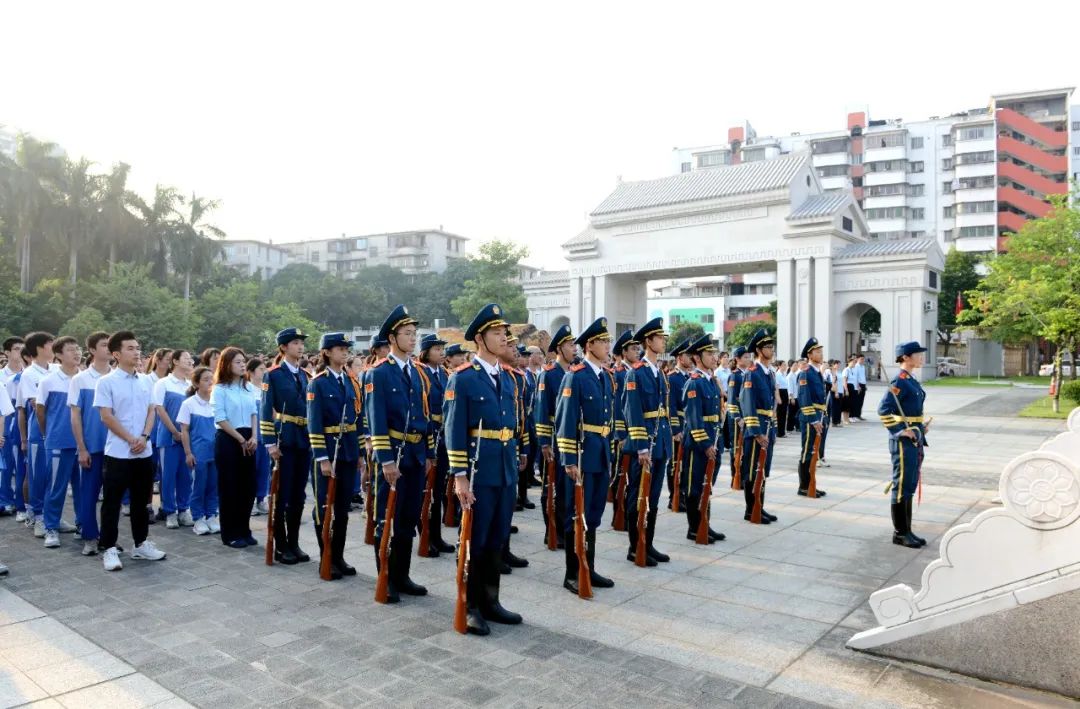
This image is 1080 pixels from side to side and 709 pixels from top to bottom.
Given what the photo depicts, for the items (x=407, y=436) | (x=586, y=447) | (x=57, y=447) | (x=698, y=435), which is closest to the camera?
(x=407, y=436)

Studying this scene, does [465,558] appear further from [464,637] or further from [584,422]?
[584,422]

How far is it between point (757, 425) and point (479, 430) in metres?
4.04

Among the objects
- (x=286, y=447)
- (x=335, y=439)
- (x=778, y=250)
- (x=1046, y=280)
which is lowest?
(x=286, y=447)

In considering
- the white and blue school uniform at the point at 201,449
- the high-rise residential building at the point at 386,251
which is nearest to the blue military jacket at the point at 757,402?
the white and blue school uniform at the point at 201,449

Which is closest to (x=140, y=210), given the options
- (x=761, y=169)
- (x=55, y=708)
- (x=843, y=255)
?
(x=761, y=169)

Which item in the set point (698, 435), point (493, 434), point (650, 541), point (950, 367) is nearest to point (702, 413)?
point (698, 435)

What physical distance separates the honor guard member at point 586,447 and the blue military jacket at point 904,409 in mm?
2765

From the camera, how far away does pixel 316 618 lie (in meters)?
4.85

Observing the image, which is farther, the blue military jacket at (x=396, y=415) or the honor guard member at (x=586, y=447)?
the honor guard member at (x=586, y=447)

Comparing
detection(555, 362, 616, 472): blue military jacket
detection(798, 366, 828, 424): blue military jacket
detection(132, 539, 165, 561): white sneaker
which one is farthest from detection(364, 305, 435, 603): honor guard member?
detection(798, 366, 828, 424): blue military jacket

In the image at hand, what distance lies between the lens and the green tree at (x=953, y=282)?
49.9 m

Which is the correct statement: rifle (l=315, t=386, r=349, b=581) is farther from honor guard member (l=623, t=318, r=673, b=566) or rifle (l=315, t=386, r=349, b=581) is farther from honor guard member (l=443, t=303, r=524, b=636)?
honor guard member (l=623, t=318, r=673, b=566)

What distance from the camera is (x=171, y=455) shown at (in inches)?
307

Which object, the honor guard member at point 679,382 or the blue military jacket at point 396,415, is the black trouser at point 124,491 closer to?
the blue military jacket at point 396,415
